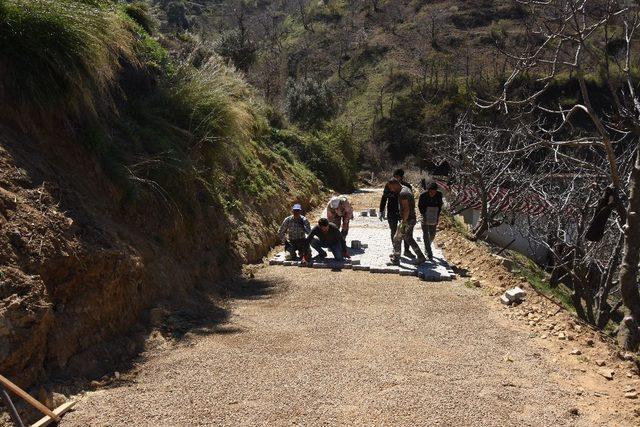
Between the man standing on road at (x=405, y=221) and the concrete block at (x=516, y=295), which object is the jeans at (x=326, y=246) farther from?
the concrete block at (x=516, y=295)

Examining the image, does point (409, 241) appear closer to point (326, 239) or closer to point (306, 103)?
point (326, 239)

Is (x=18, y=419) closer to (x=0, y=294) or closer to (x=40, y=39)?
(x=0, y=294)

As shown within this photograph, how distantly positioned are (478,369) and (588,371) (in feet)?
3.27

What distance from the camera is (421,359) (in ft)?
16.9

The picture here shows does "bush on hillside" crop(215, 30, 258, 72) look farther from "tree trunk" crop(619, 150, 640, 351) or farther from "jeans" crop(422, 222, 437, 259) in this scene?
"tree trunk" crop(619, 150, 640, 351)

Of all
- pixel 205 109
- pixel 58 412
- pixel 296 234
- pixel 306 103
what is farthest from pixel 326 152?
pixel 58 412

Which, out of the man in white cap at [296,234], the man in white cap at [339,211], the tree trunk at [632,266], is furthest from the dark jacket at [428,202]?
the tree trunk at [632,266]

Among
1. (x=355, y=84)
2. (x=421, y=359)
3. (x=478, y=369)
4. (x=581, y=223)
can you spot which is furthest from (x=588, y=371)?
(x=355, y=84)

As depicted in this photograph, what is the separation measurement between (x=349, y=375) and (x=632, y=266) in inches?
142

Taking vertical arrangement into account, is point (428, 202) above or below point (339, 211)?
above

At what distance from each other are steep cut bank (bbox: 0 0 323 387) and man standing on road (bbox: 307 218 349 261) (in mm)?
1225

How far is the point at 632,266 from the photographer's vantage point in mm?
6109

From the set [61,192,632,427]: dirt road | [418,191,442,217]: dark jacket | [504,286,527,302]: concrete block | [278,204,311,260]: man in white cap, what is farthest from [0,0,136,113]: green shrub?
[504,286,527,302]: concrete block

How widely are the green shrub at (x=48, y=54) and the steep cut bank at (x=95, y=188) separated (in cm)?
1
